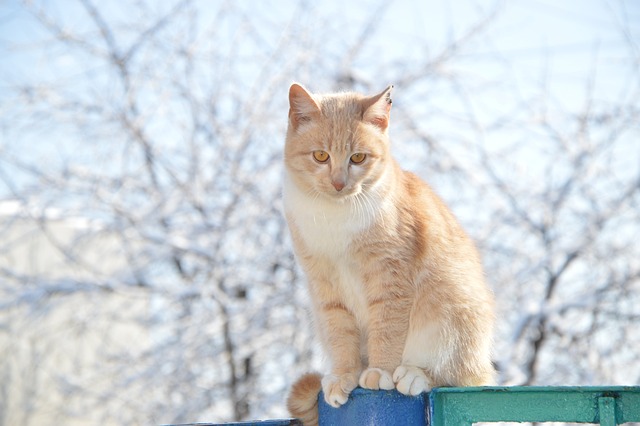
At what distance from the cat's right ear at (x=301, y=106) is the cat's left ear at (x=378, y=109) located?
143 millimetres

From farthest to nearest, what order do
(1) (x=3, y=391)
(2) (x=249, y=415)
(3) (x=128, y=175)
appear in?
(1) (x=3, y=391) < (3) (x=128, y=175) < (2) (x=249, y=415)

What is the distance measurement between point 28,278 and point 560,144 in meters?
3.55

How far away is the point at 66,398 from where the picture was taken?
5238mm

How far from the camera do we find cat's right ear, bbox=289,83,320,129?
217 centimetres

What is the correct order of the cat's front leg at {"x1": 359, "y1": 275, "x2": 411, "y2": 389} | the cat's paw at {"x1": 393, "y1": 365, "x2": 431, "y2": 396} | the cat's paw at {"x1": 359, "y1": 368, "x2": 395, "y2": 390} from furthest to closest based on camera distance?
1. the cat's front leg at {"x1": 359, "y1": 275, "x2": 411, "y2": 389}
2. the cat's paw at {"x1": 359, "y1": 368, "x2": 395, "y2": 390}
3. the cat's paw at {"x1": 393, "y1": 365, "x2": 431, "y2": 396}

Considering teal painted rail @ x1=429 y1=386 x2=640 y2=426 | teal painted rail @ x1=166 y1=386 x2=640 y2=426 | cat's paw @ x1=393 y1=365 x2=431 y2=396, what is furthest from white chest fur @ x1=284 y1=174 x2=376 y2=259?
teal painted rail @ x1=429 y1=386 x2=640 y2=426

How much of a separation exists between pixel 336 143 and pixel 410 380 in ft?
2.25

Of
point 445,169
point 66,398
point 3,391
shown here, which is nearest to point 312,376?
point 445,169

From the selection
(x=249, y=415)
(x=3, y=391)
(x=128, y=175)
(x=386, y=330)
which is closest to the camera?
(x=386, y=330)

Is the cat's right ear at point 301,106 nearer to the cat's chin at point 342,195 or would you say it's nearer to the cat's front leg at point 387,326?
the cat's chin at point 342,195

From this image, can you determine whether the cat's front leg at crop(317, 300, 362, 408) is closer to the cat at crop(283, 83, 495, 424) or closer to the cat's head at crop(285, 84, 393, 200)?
the cat at crop(283, 83, 495, 424)

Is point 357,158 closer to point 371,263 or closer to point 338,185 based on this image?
point 338,185

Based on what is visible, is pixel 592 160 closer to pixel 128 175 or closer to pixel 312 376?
pixel 128 175

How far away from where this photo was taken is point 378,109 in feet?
7.27
